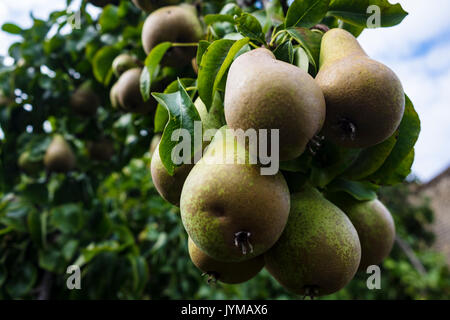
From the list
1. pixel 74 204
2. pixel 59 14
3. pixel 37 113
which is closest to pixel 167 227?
pixel 74 204

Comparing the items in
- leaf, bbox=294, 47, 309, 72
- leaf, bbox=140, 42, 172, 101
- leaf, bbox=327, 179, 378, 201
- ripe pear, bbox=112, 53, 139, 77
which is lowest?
leaf, bbox=327, 179, 378, 201

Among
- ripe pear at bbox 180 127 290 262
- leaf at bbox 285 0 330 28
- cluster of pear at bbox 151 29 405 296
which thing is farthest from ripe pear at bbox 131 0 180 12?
ripe pear at bbox 180 127 290 262

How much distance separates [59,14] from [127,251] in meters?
1.32

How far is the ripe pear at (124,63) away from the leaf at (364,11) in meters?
0.88

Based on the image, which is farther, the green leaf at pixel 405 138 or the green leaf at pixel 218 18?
the green leaf at pixel 218 18

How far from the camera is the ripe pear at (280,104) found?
2.08 feet

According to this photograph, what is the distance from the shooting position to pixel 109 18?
177cm

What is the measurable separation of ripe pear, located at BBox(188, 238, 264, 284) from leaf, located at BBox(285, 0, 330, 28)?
57cm

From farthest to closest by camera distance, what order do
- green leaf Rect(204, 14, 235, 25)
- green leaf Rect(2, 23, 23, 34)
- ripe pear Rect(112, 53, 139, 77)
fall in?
green leaf Rect(2, 23, 23, 34)
ripe pear Rect(112, 53, 139, 77)
green leaf Rect(204, 14, 235, 25)

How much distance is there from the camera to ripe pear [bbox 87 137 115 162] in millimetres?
2184

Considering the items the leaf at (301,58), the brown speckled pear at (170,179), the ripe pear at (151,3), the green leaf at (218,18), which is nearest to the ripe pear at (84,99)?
the ripe pear at (151,3)

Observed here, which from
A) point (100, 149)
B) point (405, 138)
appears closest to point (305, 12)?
point (405, 138)

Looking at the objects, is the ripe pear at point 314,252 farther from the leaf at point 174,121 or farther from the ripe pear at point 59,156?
the ripe pear at point 59,156
